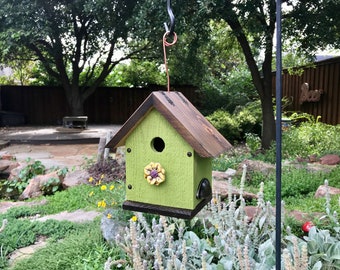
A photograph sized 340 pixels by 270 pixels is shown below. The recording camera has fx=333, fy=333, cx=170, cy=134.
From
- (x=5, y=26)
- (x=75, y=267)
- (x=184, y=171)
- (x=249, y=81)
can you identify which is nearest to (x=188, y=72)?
(x=249, y=81)

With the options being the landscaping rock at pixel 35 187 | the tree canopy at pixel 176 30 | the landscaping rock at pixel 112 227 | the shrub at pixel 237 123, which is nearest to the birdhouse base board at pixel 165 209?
the landscaping rock at pixel 112 227

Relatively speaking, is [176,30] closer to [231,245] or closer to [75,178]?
[75,178]

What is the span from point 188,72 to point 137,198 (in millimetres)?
9887

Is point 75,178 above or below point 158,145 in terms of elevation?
below

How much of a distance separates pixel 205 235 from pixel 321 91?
7.35 meters

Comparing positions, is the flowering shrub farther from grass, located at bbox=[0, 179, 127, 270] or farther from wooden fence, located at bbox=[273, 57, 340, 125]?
wooden fence, located at bbox=[273, 57, 340, 125]

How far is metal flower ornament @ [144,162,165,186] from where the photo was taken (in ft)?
4.04

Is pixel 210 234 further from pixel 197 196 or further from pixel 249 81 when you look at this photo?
pixel 249 81

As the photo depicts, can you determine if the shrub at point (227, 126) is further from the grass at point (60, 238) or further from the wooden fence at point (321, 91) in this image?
the grass at point (60, 238)

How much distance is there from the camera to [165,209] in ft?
4.05

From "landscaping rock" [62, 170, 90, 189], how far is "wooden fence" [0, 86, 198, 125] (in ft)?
28.6

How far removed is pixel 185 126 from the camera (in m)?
1.14

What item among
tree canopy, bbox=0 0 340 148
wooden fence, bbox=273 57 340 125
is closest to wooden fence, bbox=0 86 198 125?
tree canopy, bbox=0 0 340 148

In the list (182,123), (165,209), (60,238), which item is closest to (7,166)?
(60,238)
